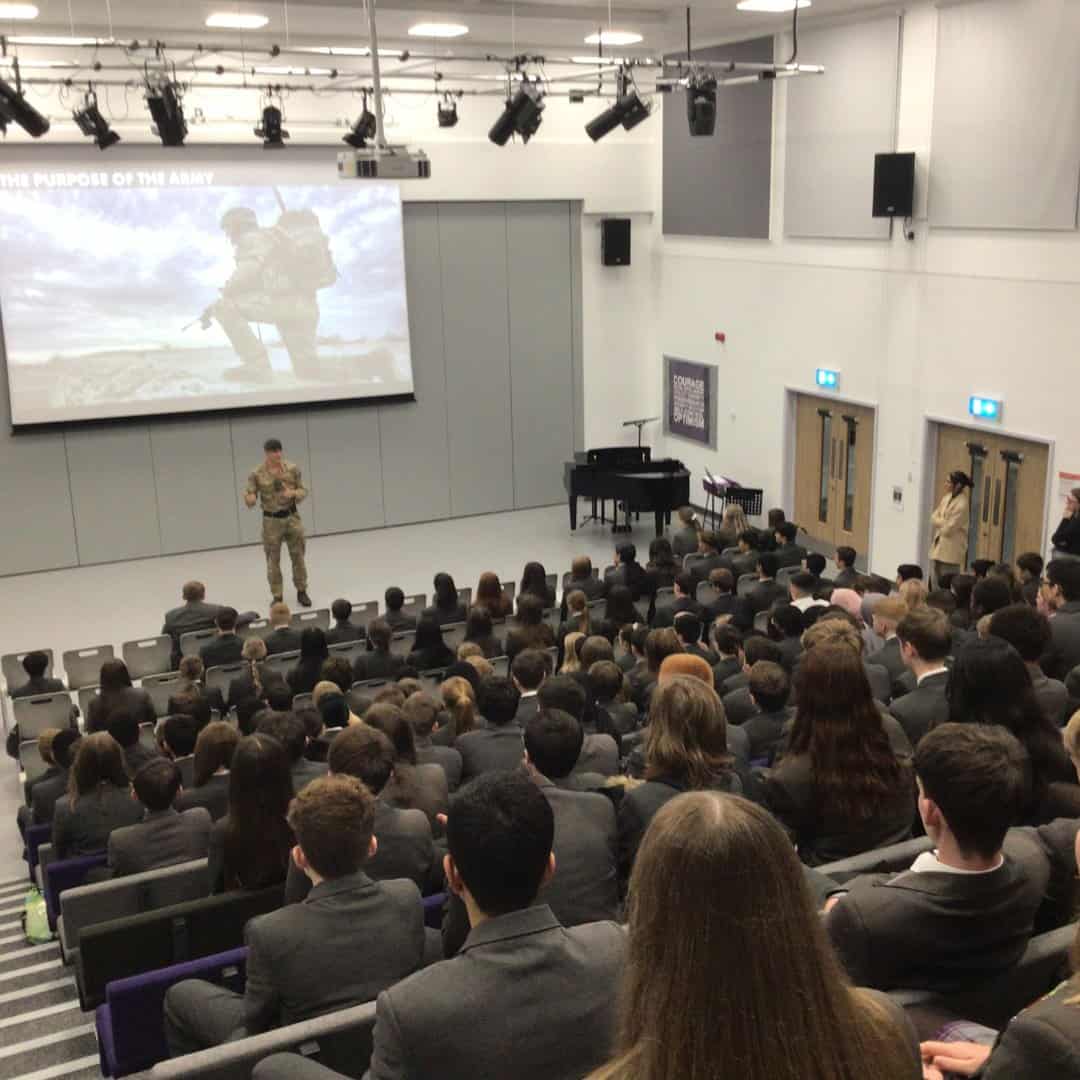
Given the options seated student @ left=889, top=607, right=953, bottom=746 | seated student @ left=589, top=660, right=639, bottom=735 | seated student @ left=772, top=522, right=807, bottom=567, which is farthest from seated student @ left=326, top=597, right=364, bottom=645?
seated student @ left=889, top=607, right=953, bottom=746

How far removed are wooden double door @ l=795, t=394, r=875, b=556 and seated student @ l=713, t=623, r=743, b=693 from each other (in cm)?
624

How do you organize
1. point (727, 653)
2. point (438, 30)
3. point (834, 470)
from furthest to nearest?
point (834, 470), point (438, 30), point (727, 653)

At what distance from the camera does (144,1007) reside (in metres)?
3.54

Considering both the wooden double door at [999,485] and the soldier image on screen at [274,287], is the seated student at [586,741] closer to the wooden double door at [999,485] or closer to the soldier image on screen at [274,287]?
the wooden double door at [999,485]

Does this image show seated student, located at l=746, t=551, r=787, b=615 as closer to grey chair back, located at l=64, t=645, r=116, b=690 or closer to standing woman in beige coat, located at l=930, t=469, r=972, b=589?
standing woman in beige coat, located at l=930, t=469, r=972, b=589

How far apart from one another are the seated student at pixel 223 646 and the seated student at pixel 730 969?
752cm

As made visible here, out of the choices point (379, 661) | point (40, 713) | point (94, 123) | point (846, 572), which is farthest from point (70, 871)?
point (94, 123)

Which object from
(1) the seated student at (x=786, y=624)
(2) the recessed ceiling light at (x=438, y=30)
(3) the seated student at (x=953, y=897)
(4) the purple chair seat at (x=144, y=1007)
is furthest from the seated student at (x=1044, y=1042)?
(2) the recessed ceiling light at (x=438, y=30)

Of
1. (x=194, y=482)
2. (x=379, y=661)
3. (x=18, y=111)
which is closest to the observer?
(x=379, y=661)

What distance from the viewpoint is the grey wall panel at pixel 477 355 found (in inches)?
590

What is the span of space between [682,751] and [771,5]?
995cm

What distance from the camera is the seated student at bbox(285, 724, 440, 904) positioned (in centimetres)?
400

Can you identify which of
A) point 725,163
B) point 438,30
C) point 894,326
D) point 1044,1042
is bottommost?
point 1044,1042

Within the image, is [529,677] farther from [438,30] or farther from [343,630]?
[438,30]
